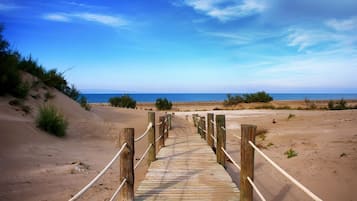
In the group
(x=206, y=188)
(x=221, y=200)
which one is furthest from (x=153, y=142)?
(x=221, y=200)

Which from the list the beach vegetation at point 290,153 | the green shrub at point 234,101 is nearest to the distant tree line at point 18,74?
the beach vegetation at point 290,153

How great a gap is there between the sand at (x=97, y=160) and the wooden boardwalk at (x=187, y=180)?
81cm

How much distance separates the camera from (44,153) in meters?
9.09

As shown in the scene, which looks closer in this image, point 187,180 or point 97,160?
point 187,180

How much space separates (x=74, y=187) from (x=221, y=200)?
3056mm

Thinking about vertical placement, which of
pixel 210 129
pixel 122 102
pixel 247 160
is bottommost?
pixel 210 129

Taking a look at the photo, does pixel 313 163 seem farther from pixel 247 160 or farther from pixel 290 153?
pixel 247 160

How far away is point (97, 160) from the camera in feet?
30.9

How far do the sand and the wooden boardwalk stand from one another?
32.0 inches

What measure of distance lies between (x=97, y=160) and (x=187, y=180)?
4190 millimetres

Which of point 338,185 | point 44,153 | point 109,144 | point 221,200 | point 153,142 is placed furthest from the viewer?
point 109,144

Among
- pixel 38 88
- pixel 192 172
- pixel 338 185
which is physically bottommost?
pixel 338 185

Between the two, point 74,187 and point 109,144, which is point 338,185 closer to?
point 74,187

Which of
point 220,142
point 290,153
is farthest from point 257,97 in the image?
point 220,142
